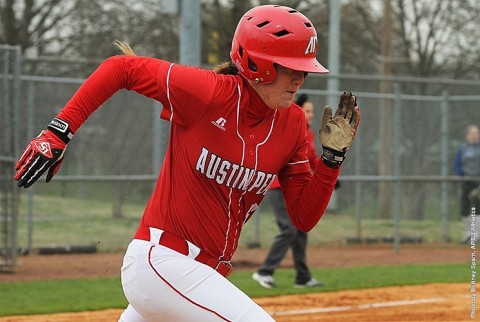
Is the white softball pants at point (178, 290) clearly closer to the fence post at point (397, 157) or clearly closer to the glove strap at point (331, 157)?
the glove strap at point (331, 157)

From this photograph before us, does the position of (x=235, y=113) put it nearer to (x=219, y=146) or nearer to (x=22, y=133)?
(x=219, y=146)

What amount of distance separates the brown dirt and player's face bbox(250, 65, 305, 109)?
4.42m

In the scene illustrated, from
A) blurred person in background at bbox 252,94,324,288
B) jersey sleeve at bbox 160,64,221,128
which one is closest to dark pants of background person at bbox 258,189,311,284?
blurred person in background at bbox 252,94,324,288

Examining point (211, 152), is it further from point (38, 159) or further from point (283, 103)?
point (38, 159)

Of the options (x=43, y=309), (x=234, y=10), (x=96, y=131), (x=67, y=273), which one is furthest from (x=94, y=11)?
(x=43, y=309)

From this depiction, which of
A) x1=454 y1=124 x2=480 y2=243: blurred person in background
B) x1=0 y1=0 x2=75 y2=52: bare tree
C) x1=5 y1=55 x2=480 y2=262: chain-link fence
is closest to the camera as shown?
x1=5 y1=55 x2=480 y2=262: chain-link fence

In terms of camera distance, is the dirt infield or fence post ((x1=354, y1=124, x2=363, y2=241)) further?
fence post ((x1=354, y1=124, x2=363, y2=241))

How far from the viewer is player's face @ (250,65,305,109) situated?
4090 mm

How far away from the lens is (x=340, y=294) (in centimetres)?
1002

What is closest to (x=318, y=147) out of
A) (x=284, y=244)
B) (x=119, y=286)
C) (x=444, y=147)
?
(x=444, y=147)

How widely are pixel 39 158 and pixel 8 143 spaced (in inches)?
310

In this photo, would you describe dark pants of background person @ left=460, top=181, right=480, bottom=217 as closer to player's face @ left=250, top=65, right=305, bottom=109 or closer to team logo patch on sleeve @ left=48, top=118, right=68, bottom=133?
player's face @ left=250, top=65, right=305, bottom=109

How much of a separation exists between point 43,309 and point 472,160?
9368 millimetres

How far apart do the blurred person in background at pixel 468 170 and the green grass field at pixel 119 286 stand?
9.27 feet
